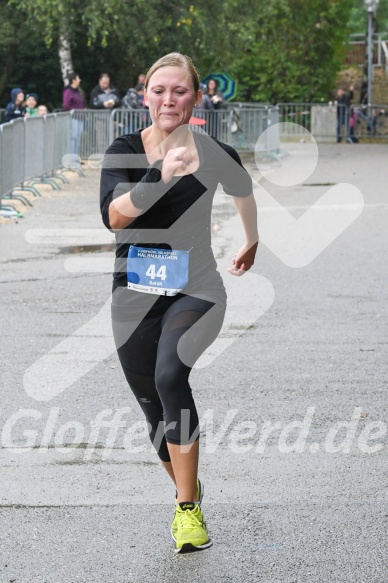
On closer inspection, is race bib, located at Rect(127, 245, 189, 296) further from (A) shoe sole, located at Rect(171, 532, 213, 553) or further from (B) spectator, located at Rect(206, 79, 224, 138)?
(B) spectator, located at Rect(206, 79, 224, 138)

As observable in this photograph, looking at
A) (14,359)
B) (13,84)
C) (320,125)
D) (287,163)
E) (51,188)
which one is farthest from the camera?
(13,84)

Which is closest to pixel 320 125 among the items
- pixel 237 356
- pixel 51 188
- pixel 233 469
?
pixel 51 188

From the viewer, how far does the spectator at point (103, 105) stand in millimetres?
25828

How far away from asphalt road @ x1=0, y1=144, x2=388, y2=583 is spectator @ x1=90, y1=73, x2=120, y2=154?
12769 millimetres

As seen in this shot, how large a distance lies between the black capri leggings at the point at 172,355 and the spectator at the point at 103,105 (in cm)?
2055

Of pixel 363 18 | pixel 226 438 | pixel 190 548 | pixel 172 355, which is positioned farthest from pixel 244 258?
pixel 363 18

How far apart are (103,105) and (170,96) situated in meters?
23.3

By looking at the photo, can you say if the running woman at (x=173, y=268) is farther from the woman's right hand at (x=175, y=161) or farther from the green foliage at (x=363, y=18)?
the green foliage at (x=363, y=18)

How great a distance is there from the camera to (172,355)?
15.8 feet

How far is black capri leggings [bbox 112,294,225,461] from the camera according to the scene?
15.9ft

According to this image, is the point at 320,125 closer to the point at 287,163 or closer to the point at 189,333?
the point at 287,163

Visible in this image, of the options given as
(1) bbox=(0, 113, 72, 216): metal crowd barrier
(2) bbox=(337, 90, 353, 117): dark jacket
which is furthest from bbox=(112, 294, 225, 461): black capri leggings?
(2) bbox=(337, 90, 353, 117): dark jacket

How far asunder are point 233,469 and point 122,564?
4.61 ft

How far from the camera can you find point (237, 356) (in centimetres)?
867
